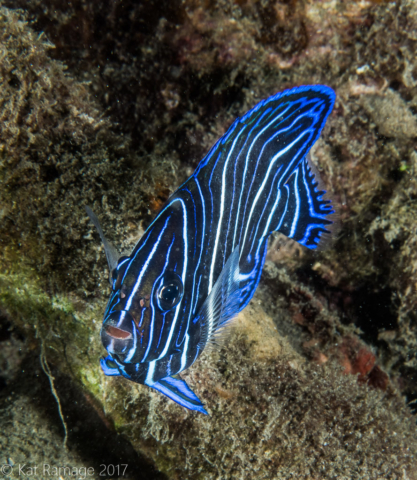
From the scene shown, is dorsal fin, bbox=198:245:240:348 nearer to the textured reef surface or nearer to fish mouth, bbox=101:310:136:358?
fish mouth, bbox=101:310:136:358

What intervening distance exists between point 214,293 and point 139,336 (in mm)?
471

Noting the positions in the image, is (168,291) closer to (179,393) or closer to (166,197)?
(179,393)

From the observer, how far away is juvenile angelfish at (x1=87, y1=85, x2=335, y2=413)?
1591 millimetres

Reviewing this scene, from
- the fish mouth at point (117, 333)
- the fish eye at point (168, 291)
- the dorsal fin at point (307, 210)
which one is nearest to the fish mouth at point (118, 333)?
the fish mouth at point (117, 333)

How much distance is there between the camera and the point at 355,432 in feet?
8.64

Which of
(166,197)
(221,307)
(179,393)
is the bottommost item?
(179,393)

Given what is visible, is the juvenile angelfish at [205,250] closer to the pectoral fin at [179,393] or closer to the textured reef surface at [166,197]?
the pectoral fin at [179,393]

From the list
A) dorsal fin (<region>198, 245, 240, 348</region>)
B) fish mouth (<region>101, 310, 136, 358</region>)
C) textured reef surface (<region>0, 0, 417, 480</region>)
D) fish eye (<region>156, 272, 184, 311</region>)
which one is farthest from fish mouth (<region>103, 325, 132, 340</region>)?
textured reef surface (<region>0, 0, 417, 480</region>)

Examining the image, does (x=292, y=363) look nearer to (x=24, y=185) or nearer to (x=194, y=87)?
(x=24, y=185)

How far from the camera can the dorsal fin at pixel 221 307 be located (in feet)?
5.94

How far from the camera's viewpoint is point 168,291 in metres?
1.61

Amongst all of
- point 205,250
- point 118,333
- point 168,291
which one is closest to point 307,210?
point 205,250

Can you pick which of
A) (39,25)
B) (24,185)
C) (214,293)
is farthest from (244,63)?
(214,293)

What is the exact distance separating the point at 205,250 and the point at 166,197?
1.34m
